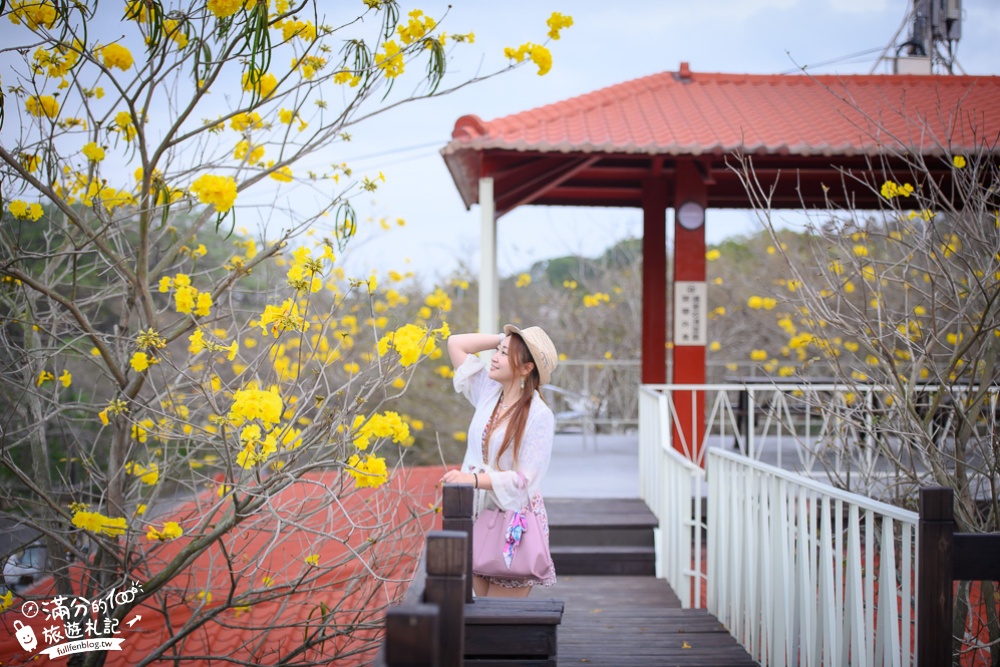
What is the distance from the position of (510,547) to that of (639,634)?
1.17 meters

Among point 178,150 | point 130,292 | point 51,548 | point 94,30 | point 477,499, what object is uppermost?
point 94,30

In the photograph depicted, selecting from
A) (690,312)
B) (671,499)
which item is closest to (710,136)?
(690,312)

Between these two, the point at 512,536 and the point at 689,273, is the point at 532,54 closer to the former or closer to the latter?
the point at 512,536

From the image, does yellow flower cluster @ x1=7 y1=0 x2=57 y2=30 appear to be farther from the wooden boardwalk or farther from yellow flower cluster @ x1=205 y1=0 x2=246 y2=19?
the wooden boardwalk

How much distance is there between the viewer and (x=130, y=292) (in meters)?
3.61

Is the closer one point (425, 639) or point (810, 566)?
point (425, 639)

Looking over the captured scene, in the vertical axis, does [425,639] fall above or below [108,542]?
above

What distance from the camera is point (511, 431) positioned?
2.94 meters

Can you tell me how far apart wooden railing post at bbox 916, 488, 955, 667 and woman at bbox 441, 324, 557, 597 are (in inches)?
46.7

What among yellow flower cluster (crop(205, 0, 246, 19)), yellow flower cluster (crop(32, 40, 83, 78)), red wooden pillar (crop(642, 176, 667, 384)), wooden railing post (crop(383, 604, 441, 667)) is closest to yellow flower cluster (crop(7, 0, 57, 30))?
yellow flower cluster (crop(32, 40, 83, 78))

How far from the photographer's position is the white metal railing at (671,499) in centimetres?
472

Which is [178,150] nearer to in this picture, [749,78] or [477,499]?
[477,499]

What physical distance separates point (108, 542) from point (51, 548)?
56 cm

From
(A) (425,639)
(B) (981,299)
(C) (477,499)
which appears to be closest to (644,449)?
(B) (981,299)
